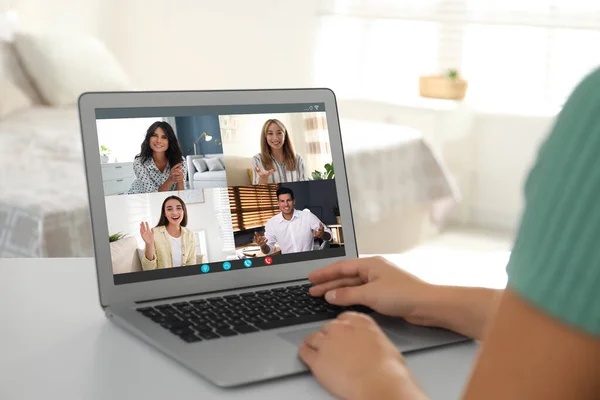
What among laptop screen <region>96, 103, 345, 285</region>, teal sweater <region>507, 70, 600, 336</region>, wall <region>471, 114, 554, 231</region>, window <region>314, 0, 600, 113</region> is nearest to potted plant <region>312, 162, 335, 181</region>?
laptop screen <region>96, 103, 345, 285</region>

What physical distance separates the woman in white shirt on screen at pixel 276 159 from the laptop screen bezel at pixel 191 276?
40 millimetres

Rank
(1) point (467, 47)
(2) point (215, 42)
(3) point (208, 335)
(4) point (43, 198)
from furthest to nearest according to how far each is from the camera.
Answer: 1. (2) point (215, 42)
2. (1) point (467, 47)
3. (4) point (43, 198)
4. (3) point (208, 335)

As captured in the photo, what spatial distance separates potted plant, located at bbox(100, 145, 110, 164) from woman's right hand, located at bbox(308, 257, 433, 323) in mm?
274

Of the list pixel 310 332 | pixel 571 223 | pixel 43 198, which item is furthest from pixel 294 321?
pixel 43 198

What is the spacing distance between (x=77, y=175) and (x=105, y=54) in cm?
162

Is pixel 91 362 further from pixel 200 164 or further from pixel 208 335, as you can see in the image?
pixel 200 164

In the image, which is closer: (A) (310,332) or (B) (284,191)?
(A) (310,332)

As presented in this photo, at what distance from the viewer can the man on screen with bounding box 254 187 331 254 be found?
3.39 feet

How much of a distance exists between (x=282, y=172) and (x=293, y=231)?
0.08 m

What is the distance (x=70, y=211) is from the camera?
2285 millimetres

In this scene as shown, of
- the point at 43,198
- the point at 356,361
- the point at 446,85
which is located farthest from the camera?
the point at 446,85

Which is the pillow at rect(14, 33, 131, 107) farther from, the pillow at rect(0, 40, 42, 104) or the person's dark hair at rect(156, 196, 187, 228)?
the person's dark hair at rect(156, 196, 187, 228)

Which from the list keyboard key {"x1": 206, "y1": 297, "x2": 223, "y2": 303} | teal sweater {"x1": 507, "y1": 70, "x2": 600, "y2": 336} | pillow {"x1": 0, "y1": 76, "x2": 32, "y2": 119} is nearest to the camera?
teal sweater {"x1": 507, "y1": 70, "x2": 600, "y2": 336}

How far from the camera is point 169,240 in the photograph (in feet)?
3.20
